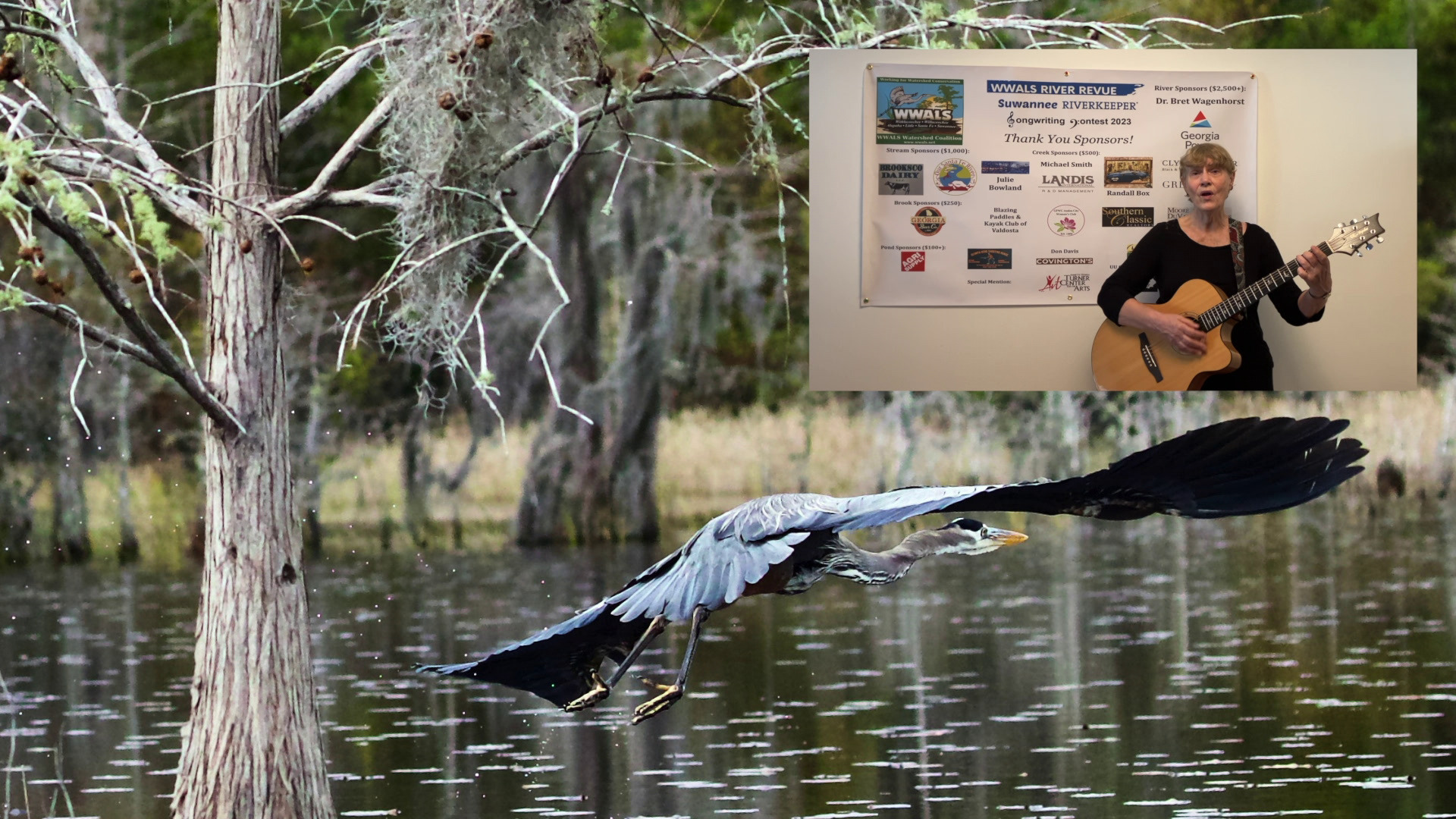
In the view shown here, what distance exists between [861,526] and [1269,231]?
5.75 feet

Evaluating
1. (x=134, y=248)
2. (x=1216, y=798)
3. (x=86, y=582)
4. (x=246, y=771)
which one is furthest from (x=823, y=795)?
(x=86, y=582)

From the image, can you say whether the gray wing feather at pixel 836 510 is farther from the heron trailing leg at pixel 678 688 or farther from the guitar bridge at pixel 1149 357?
the guitar bridge at pixel 1149 357

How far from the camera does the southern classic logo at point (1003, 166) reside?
363 cm

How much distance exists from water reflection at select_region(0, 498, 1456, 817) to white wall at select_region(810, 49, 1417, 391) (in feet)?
3.83

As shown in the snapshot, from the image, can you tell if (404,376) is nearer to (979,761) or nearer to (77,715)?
(77,715)

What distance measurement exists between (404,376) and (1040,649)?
296 cm

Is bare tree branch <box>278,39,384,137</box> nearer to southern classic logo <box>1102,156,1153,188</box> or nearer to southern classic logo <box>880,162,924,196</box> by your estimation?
southern classic logo <box>880,162,924,196</box>

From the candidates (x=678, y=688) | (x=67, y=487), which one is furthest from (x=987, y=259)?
(x=67, y=487)

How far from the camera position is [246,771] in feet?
11.4

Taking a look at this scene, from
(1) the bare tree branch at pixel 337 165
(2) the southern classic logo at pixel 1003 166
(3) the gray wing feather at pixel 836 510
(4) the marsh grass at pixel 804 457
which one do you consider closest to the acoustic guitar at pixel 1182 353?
(2) the southern classic logo at pixel 1003 166

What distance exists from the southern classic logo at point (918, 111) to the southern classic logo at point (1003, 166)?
0.10 m

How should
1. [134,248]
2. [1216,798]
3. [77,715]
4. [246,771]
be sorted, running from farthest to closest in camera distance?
[77,715] < [1216,798] < [246,771] < [134,248]

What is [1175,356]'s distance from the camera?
3.62 m

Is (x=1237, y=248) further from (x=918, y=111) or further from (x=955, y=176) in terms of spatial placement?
(x=918, y=111)
